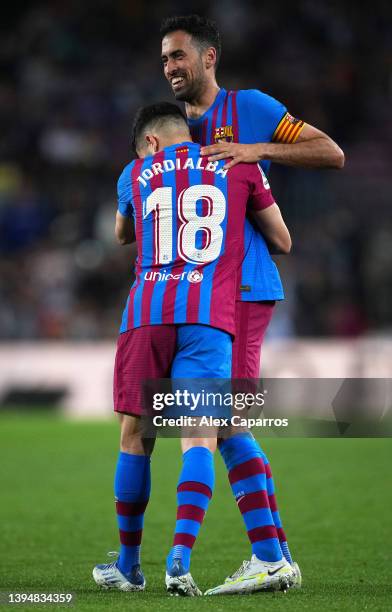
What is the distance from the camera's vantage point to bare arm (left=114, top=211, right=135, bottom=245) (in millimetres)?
4410

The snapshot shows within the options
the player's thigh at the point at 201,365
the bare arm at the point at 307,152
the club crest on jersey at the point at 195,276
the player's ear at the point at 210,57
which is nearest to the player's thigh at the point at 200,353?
the player's thigh at the point at 201,365

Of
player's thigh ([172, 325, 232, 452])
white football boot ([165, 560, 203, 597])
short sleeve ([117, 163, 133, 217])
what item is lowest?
white football boot ([165, 560, 203, 597])

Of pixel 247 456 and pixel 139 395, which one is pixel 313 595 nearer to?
pixel 247 456

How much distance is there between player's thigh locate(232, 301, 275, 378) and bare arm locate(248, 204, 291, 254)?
0.23 m

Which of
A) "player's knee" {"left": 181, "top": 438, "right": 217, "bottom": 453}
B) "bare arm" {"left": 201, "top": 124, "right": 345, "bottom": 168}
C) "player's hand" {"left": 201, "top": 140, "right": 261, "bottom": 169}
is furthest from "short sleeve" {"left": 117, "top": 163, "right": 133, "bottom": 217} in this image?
"player's knee" {"left": 181, "top": 438, "right": 217, "bottom": 453}

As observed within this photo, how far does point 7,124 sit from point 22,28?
2615mm

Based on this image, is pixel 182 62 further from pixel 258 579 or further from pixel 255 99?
pixel 258 579

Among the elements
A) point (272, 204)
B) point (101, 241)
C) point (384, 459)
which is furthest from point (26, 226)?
point (272, 204)

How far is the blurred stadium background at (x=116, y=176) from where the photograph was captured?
1409 centimetres

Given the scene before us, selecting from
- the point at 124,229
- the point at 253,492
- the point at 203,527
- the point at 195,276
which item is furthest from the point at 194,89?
the point at 203,527

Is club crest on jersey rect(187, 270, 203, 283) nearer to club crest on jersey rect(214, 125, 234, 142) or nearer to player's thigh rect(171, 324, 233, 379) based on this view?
player's thigh rect(171, 324, 233, 379)

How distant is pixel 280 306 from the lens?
14367 mm

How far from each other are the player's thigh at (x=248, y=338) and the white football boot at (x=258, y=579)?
2.30ft

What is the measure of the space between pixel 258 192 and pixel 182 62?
62 centimetres
